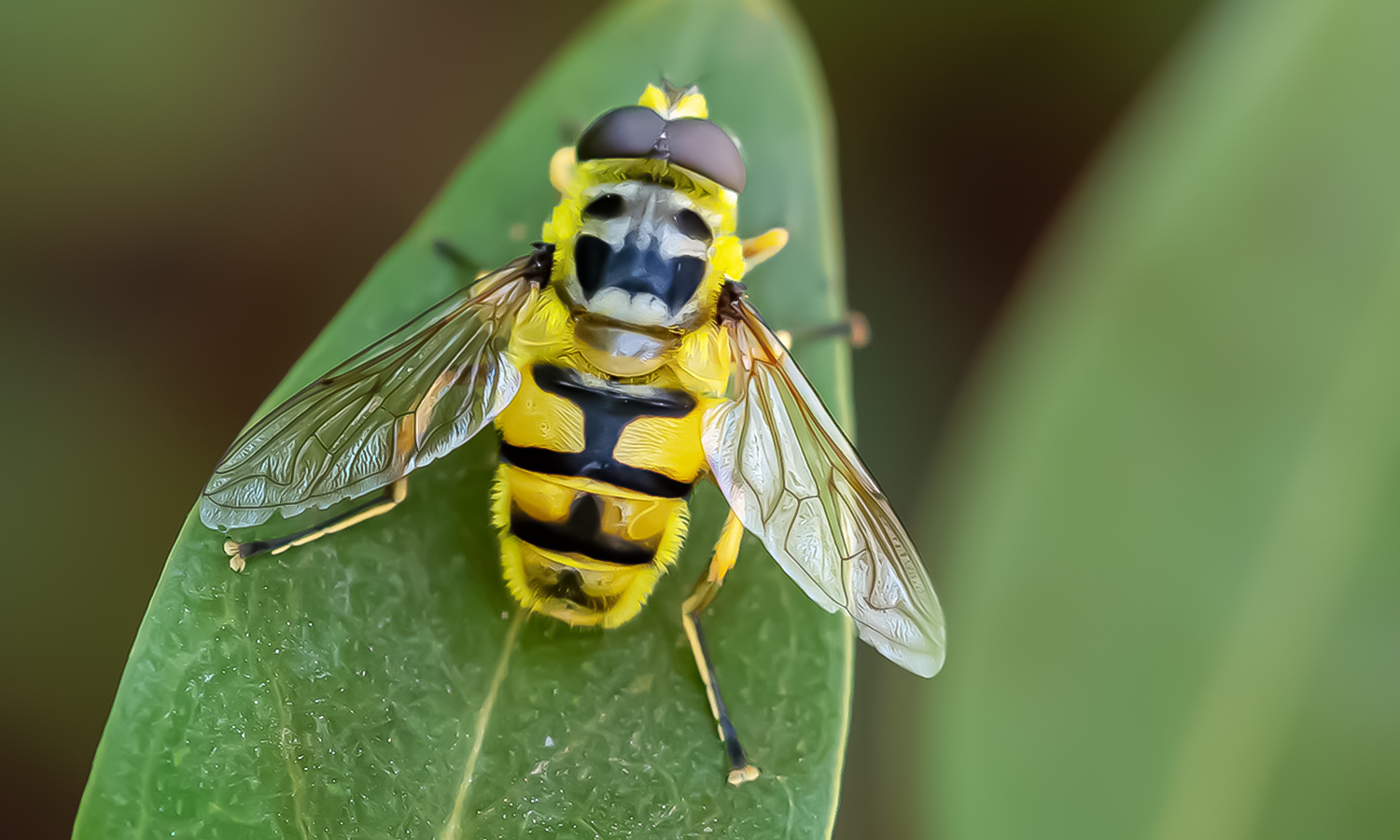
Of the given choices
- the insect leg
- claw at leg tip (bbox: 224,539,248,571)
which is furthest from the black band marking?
claw at leg tip (bbox: 224,539,248,571)

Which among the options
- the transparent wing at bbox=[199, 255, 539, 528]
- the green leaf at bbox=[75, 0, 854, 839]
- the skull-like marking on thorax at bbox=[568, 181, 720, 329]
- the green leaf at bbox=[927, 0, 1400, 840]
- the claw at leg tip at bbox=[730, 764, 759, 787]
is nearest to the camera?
the green leaf at bbox=[75, 0, 854, 839]

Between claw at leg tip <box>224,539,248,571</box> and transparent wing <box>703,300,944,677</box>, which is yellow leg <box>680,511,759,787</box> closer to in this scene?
transparent wing <box>703,300,944,677</box>

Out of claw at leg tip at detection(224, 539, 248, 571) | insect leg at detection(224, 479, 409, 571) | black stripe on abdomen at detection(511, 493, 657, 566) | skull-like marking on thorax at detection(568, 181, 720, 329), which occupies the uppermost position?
skull-like marking on thorax at detection(568, 181, 720, 329)

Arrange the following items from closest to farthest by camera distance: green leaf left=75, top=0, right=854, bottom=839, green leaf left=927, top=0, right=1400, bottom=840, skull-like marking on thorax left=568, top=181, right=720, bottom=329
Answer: green leaf left=75, top=0, right=854, bottom=839, skull-like marking on thorax left=568, top=181, right=720, bottom=329, green leaf left=927, top=0, right=1400, bottom=840

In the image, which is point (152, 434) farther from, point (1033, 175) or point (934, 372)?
point (1033, 175)

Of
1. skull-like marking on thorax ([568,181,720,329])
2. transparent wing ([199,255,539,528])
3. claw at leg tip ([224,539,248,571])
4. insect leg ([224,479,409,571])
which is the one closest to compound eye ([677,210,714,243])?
skull-like marking on thorax ([568,181,720,329])

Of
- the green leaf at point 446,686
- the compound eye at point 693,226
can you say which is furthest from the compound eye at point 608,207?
the green leaf at point 446,686

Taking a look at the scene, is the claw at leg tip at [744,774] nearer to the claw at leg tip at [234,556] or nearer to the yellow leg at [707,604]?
the yellow leg at [707,604]

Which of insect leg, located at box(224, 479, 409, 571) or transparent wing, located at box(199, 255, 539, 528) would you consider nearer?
insect leg, located at box(224, 479, 409, 571)

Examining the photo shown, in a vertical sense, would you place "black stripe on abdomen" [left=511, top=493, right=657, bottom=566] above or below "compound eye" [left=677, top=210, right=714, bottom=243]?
below
